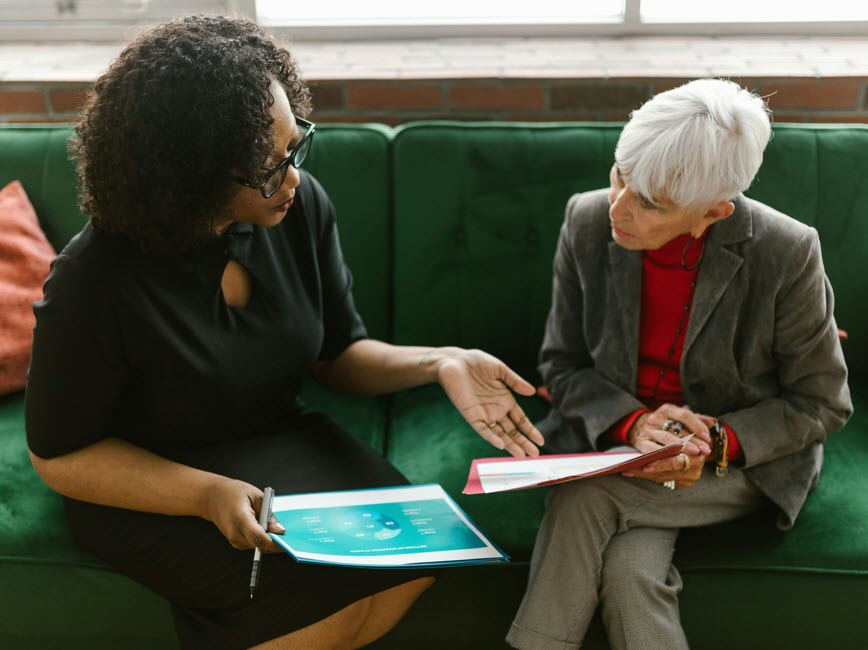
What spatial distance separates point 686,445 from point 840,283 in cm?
68

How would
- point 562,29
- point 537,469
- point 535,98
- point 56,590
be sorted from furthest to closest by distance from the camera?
1. point 562,29
2. point 535,98
3. point 56,590
4. point 537,469

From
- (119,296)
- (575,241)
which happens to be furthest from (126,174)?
(575,241)

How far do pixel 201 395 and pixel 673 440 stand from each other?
79cm

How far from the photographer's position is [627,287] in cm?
162

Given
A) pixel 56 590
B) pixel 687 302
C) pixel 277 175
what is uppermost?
pixel 277 175

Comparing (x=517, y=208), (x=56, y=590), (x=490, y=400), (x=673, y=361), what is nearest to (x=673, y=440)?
(x=673, y=361)

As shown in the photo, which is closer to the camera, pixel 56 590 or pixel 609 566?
pixel 609 566

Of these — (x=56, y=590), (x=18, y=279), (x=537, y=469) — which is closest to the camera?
(x=537, y=469)

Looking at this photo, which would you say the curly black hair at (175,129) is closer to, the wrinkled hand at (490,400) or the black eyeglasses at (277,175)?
the black eyeglasses at (277,175)

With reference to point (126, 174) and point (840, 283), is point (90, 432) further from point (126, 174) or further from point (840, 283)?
point (840, 283)

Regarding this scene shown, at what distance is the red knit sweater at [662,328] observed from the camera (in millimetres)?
1608

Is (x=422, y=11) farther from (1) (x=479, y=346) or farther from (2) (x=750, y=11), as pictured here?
(1) (x=479, y=346)

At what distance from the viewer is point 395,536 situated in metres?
1.39

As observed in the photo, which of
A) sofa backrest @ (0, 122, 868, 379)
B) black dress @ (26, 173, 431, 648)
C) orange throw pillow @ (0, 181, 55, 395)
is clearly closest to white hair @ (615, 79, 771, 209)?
sofa backrest @ (0, 122, 868, 379)
